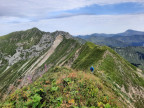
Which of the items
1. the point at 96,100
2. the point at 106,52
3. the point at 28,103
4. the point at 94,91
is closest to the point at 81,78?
the point at 94,91

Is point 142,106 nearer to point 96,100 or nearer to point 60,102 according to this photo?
point 96,100

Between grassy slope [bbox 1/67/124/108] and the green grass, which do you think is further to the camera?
the green grass

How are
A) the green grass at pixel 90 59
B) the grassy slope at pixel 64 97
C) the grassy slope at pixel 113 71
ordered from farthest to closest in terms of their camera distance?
the green grass at pixel 90 59 → the grassy slope at pixel 113 71 → the grassy slope at pixel 64 97

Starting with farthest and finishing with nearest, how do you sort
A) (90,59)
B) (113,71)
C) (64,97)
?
(90,59), (113,71), (64,97)

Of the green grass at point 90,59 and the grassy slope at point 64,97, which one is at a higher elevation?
the grassy slope at point 64,97

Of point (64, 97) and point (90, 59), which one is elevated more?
point (64, 97)

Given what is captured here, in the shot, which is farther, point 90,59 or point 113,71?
point 90,59

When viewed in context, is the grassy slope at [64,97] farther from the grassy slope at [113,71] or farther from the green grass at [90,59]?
the green grass at [90,59]

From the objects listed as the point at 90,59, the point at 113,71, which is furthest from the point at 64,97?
the point at 90,59

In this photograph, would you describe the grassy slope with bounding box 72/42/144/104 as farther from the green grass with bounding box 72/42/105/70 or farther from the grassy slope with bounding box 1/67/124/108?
the grassy slope with bounding box 1/67/124/108

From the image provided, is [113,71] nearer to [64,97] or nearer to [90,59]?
[90,59]

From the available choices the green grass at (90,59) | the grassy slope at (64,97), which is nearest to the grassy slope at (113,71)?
the green grass at (90,59)

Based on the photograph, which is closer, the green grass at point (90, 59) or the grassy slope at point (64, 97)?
the grassy slope at point (64, 97)

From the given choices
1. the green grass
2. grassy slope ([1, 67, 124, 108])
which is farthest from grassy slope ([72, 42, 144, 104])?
grassy slope ([1, 67, 124, 108])
